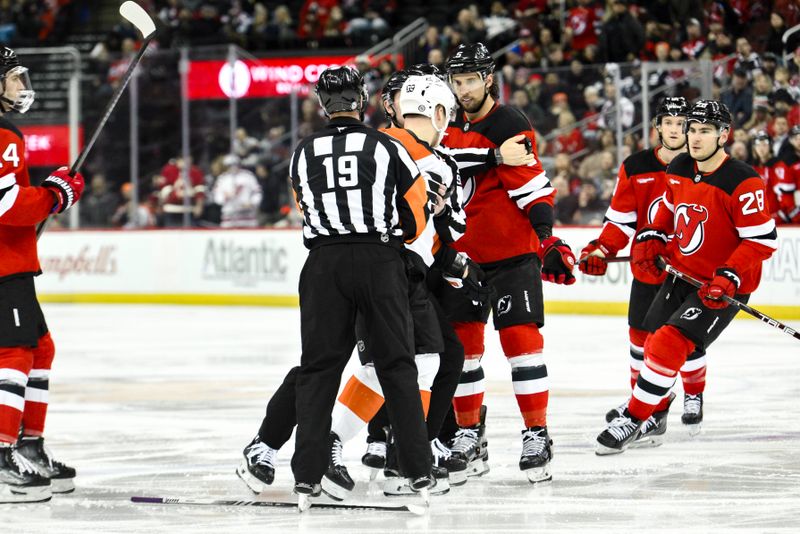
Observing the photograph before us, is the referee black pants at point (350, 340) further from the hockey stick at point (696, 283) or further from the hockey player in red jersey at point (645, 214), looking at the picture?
the hockey player in red jersey at point (645, 214)

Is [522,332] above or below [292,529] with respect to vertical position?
above

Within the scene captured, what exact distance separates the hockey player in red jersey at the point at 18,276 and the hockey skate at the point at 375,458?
1.01 meters

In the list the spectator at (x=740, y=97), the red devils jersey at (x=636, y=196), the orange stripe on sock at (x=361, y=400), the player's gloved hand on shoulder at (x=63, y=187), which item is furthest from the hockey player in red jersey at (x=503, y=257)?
the spectator at (x=740, y=97)

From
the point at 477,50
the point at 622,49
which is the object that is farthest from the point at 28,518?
the point at 622,49

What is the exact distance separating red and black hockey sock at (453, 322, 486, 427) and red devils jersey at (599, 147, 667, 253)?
1159 millimetres

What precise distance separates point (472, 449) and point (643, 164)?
1.74m

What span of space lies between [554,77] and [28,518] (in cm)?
793

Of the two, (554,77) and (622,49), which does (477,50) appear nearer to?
(554,77)

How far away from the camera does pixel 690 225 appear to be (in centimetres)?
535

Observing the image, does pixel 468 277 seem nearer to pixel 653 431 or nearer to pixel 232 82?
pixel 653 431

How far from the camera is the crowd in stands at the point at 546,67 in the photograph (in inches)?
428

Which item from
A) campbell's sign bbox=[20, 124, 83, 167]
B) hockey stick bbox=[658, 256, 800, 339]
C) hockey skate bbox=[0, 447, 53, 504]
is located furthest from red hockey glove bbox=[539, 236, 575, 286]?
campbell's sign bbox=[20, 124, 83, 167]

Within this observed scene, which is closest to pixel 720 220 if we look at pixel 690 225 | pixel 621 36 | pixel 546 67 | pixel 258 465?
pixel 690 225

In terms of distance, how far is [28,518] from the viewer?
4.22 m
